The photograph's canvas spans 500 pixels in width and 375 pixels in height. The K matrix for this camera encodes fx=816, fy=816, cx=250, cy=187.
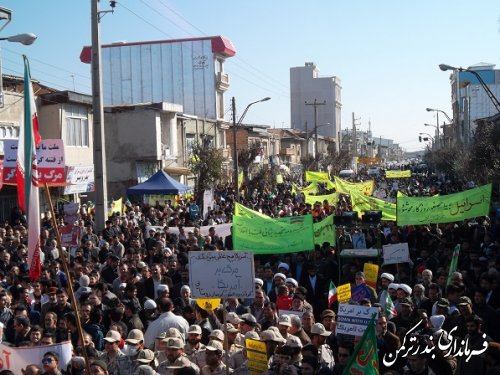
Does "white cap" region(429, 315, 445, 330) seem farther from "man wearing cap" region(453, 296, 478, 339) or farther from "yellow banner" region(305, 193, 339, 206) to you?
"yellow banner" region(305, 193, 339, 206)

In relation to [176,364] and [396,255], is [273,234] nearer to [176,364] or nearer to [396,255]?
[396,255]

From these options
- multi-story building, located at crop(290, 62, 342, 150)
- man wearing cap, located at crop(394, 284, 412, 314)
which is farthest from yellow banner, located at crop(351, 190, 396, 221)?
multi-story building, located at crop(290, 62, 342, 150)

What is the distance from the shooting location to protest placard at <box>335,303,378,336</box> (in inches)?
333

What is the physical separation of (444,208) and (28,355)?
11339 mm

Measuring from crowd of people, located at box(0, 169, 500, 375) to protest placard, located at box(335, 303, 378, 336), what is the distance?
14cm

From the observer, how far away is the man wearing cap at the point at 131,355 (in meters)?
7.88

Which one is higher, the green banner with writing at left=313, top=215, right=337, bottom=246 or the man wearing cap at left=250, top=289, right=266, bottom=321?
the green banner with writing at left=313, top=215, right=337, bottom=246

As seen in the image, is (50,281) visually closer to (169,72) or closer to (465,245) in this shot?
(465,245)

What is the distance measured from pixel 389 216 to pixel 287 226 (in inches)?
216

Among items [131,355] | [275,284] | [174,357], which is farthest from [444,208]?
[174,357]

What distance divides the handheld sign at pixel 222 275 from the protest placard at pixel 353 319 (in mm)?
975

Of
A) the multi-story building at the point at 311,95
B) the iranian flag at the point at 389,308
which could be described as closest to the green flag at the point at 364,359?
the iranian flag at the point at 389,308

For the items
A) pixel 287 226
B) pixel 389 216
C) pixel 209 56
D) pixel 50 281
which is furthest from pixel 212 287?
pixel 209 56

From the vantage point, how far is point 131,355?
7977 millimetres
